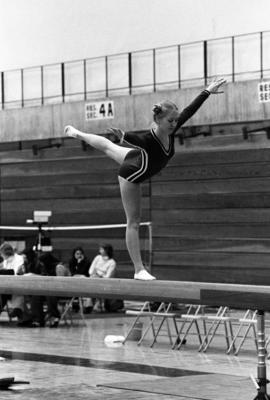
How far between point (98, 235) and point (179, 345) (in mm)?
9125

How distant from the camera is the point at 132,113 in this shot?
67.8 feet

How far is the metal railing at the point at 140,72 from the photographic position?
1855cm

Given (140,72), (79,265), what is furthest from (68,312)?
(140,72)

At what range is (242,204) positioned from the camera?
19891mm

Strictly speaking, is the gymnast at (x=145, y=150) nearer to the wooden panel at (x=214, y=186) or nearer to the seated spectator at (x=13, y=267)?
the seated spectator at (x=13, y=267)

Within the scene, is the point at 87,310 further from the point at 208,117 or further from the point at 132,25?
the point at 132,25

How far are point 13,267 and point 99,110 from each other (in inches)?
234

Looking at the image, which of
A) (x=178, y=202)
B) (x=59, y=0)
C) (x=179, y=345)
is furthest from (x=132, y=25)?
(x=179, y=345)

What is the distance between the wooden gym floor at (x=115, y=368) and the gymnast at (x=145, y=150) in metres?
1.95

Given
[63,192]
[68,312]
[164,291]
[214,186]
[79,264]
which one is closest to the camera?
[164,291]

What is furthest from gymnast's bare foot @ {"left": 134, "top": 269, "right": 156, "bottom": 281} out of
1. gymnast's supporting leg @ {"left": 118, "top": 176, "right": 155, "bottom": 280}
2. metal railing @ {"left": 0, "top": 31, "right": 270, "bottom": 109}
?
metal railing @ {"left": 0, "top": 31, "right": 270, "bottom": 109}

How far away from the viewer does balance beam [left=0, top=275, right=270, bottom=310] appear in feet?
25.8

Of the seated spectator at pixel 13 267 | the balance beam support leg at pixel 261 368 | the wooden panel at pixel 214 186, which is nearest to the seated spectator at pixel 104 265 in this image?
the seated spectator at pixel 13 267

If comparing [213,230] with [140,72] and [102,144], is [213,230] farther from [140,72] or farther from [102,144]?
[102,144]
